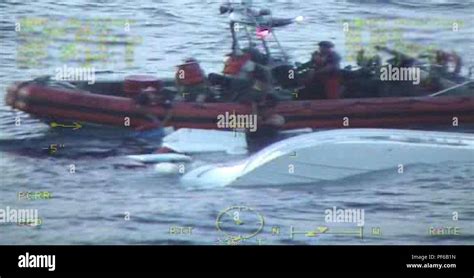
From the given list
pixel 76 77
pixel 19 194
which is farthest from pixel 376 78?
pixel 19 194

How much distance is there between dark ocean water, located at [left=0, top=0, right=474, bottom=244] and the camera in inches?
126

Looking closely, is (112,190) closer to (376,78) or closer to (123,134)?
(123,134)

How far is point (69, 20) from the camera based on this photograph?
3.20 meters

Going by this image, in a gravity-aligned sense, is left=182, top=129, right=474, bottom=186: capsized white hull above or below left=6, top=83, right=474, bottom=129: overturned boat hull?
below

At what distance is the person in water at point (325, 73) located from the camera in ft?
10.5

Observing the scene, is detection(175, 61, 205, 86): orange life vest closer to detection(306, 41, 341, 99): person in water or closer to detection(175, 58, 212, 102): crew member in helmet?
detection(175, 58, 212, 102): crew member in helmet

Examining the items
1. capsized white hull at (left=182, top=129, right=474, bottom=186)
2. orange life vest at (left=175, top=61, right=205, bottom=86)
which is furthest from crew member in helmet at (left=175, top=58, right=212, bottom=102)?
capsized white hull at (left=182, top=129, right=474, bottom=186)

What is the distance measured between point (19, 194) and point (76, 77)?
447mm

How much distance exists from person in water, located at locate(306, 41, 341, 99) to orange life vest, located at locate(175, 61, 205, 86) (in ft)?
1.22

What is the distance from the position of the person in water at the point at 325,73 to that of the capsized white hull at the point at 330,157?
0.14m
